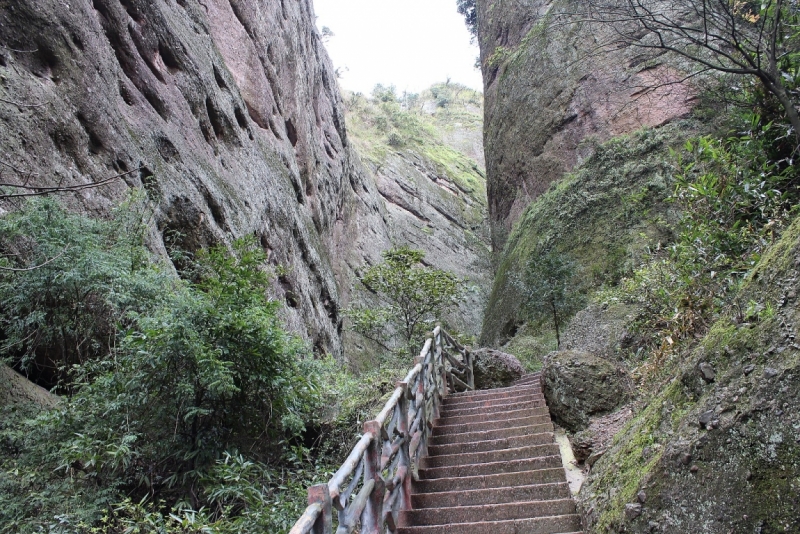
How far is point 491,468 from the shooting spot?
18.4ft

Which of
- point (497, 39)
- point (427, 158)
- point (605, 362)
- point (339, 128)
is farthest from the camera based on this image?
point (427, 158)

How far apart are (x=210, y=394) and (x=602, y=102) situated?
1732 centimetres

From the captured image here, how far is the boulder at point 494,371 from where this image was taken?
34.5 ft

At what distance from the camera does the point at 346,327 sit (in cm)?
1866

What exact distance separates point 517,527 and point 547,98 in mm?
18680

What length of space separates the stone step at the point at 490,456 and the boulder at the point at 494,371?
455 cm

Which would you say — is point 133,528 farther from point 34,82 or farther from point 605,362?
point 34,82

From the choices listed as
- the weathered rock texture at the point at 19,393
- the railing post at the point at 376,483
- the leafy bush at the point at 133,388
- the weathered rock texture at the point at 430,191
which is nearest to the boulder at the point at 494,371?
the leafy bush at the point at 133,388

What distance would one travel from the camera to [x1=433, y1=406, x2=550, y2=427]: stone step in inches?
267

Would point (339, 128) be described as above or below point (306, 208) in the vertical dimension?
above

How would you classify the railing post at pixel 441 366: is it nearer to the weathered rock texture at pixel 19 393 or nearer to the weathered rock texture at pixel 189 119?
the weathered rock texture at pixel 189 119

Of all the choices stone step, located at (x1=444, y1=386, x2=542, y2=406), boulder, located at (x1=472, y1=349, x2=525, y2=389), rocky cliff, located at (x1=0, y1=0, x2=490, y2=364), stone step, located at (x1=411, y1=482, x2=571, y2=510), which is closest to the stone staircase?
stone step, located at (x1=411, y1=482, x2=571, y2=510)

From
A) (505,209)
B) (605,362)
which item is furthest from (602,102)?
(605,362)

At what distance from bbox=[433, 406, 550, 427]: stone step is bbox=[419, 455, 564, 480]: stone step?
117 centimetres
